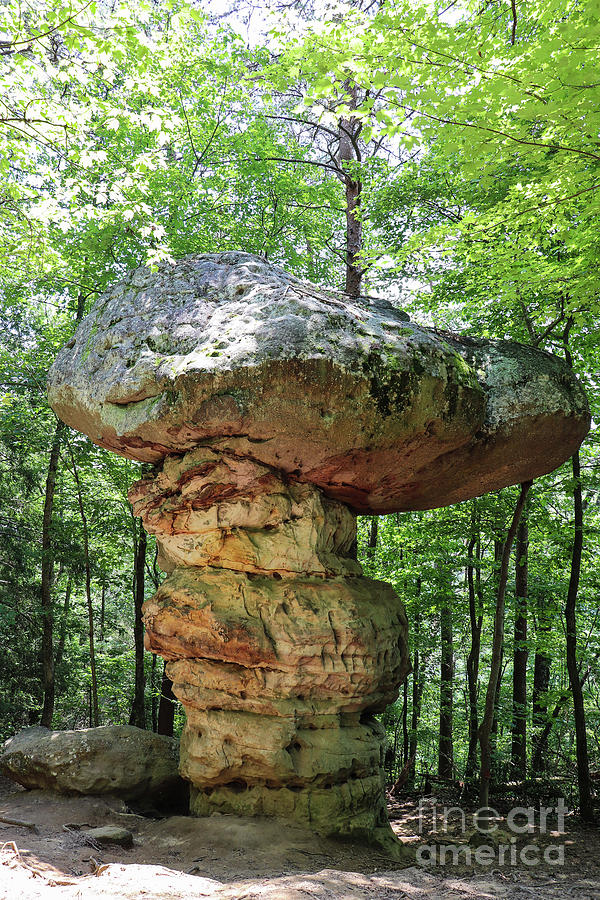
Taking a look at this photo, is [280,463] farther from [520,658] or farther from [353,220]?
[520,658]

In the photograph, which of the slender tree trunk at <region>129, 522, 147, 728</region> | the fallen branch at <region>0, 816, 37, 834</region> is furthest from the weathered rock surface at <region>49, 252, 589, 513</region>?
the slender tree trunk at <region>129, 522, 147, 728</region>

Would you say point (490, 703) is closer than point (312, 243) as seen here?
Yes

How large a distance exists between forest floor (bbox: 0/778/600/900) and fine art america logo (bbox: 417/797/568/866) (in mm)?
44

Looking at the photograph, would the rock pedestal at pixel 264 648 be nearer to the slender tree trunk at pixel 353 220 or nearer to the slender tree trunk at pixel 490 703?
the slender tree trunk at pixel 490 703

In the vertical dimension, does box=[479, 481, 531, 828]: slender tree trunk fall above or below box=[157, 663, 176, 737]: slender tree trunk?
above

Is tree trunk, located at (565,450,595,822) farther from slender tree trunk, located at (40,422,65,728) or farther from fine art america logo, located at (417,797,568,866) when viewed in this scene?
slender tree trunk, located at (40,422,65,728)

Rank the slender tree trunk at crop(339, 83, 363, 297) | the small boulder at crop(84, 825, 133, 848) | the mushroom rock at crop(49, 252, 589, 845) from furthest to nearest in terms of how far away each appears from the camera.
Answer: the slender tree trunk at crop(339, 83, 363, 297) → the mushroom rock at crop(49, 252, 589, 845) → the small boulder at crop(84, 825, 133, 848)

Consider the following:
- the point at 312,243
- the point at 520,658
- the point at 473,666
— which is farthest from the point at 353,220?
the point at 520,658

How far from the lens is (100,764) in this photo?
7.47m

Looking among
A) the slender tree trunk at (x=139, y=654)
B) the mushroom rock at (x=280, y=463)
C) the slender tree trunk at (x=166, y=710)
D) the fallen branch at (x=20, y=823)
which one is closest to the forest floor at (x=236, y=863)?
the fallen branch at (x=20, y=823)

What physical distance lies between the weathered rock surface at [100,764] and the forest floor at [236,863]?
0.65 feet

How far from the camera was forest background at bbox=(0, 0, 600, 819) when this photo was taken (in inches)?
252

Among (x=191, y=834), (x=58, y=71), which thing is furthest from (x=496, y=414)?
(x=58, y=71)

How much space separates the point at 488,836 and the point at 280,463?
4.77 m
